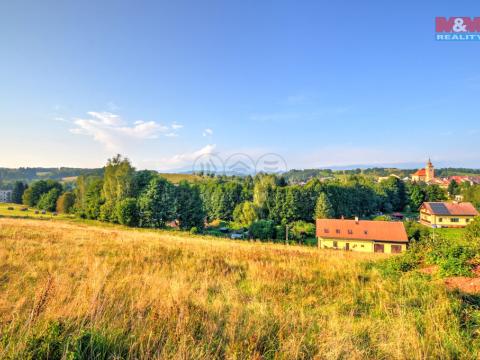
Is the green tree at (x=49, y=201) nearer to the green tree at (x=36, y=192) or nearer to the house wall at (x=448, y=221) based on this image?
the green tree at (x=36, y=192)

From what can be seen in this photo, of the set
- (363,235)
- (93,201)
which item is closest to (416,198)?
(363,235)

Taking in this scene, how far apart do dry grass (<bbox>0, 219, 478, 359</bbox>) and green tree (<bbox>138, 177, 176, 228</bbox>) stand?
104ft

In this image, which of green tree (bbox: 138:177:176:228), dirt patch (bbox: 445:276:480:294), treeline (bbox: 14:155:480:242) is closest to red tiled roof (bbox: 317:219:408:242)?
treeline (bbox: 14:155:480:242)

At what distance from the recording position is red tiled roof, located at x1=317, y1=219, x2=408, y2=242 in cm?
3159

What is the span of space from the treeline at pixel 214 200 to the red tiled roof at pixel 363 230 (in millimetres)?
9451

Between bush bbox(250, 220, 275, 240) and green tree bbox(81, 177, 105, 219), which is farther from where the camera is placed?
green tree bbox(81, 177, 105, 219)

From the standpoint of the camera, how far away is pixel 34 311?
316cm

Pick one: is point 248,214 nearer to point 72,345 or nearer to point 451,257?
point 451,257

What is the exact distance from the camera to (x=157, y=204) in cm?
3791

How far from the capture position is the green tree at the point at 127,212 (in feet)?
117

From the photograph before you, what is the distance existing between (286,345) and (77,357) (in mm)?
2317

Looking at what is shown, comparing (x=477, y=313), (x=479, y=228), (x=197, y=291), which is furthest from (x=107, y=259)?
(x=479, y=228)

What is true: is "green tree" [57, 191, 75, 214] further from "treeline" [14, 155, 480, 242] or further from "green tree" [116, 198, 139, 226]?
"green tree" [116, 198, 139, 226]

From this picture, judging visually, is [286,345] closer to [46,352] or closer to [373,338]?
[373,338]
